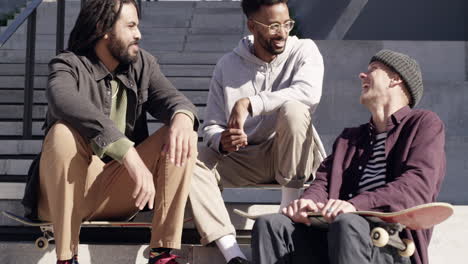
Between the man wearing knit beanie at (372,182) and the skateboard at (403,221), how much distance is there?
0.03 m

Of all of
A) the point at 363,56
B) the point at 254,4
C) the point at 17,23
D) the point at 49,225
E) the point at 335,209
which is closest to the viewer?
the point at 335,209

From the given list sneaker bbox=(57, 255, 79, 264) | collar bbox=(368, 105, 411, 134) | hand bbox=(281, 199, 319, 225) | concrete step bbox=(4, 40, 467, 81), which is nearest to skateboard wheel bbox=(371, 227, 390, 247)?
hand bbox=(281, 199, 319, 225)

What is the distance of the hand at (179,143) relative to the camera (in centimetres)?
325

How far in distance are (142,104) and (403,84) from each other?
1.01m

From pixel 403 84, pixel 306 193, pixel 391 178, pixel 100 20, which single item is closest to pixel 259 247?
pixel 306 193

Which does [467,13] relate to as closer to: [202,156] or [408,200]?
[202,156]

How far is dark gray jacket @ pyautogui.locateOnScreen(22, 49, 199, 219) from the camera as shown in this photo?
3.24 meters

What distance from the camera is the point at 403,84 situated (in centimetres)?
327

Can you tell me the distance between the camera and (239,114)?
3.57 m

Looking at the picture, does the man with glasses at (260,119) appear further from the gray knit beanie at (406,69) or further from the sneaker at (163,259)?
the gray knit beanie at (406,69)

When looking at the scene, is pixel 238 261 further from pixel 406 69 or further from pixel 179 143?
pixel 406 69

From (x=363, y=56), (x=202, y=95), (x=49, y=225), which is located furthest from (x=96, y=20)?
(x=363, y=56)

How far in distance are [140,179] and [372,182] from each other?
77cm

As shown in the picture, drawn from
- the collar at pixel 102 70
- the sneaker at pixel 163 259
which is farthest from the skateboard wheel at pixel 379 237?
the collar at pixel 102 70
